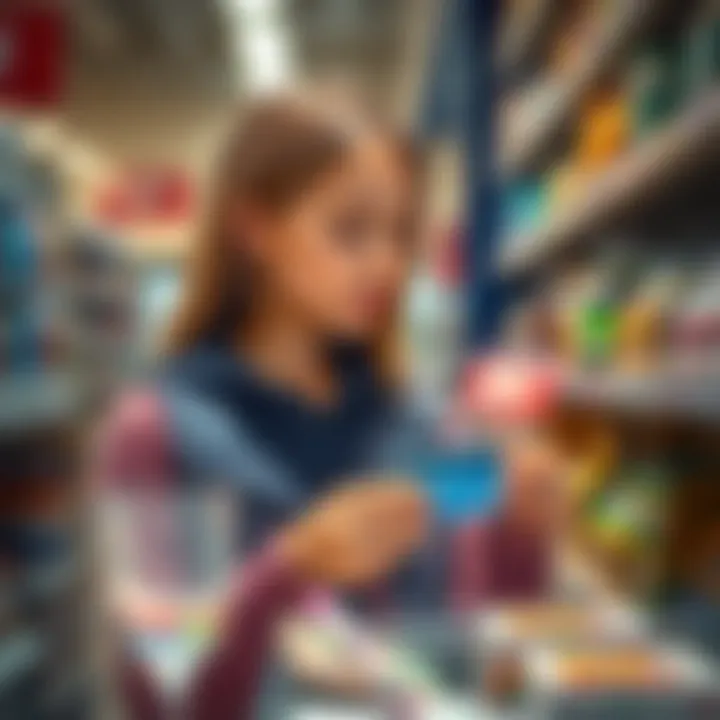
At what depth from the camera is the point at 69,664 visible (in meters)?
1.26

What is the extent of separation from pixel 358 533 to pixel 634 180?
517 millimetres

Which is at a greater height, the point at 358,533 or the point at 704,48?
the point at 704,48

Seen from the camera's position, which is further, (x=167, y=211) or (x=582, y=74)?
(x=582, y=74)

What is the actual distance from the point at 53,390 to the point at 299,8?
1.27 feet

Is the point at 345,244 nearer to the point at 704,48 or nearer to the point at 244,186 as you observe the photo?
the point at 244,186

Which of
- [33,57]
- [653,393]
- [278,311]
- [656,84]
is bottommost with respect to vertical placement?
[278,311]

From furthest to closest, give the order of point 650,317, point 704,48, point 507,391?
point 650,317 < point 704,48 < point 507,391

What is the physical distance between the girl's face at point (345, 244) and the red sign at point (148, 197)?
0.06 m

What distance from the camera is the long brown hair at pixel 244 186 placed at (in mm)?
1159

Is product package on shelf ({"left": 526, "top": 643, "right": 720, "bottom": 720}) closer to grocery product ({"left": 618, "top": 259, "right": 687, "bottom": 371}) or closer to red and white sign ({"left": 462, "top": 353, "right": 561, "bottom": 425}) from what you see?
red and white sign ({"left": 462, "top": 353, "right": 561, "bottom": 425})

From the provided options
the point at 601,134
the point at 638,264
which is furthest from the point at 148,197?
the point at 638,264

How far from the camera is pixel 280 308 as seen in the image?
1180 mm

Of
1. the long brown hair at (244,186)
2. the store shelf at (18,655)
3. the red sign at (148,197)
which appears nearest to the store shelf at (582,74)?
the long brown hair at (244,186)

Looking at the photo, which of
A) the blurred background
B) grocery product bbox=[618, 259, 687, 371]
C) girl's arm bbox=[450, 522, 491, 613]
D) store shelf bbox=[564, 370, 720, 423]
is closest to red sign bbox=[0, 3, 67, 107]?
the blurred background
